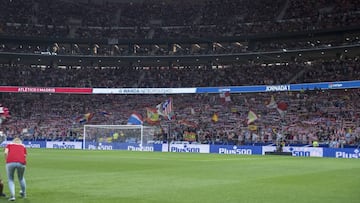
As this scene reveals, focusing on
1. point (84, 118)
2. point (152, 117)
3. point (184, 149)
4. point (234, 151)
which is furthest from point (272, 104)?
point (84, 118)

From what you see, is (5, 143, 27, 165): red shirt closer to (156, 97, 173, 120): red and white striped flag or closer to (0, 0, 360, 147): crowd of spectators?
(156, 97, 173, 120): red and white striped flag

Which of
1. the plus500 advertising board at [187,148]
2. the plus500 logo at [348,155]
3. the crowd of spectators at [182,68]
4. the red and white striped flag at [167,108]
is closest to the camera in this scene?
the plus500 logo at [348,155]

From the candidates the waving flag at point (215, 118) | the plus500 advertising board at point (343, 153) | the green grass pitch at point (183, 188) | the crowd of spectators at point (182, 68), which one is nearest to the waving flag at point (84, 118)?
the crowd of spectators at point (182, 68)

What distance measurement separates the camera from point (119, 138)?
57.8 m

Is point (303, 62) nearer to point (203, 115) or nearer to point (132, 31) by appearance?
point (203, 115)

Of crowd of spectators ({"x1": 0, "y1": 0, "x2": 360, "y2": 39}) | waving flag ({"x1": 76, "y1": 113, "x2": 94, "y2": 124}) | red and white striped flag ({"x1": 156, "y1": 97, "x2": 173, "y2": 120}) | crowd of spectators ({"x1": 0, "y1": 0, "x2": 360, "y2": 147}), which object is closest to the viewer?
red and white striped flag ({"x1": 156, "y1": 97, "x2": 173, "y2": 120})

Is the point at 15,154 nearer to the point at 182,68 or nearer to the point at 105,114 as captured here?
the point at 105,114

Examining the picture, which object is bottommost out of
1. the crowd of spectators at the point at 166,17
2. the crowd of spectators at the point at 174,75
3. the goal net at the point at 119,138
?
the goal net at the point at 119,138

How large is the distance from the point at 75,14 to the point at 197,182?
210 ft

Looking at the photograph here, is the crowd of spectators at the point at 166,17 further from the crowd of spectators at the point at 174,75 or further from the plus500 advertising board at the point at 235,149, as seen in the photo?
the plus500 advertising board at the point at 235,149

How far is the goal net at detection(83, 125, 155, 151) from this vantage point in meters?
56.8

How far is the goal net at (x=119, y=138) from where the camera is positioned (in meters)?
56.8

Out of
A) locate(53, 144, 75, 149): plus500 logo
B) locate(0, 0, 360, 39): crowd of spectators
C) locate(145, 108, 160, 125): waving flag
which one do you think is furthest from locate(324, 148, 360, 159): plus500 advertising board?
locate(53, 144, 75, 149): plus500 logo

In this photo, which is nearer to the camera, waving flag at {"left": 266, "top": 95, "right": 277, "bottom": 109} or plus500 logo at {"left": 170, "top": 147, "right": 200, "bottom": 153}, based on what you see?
plus500 logo at {"left": 170, "top": 147, "right": 200, "bottom": 153}
